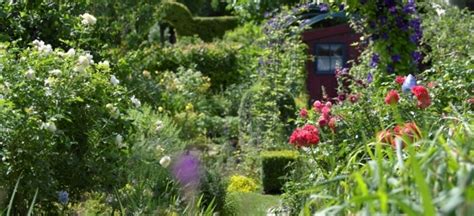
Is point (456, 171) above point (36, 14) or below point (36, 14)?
below

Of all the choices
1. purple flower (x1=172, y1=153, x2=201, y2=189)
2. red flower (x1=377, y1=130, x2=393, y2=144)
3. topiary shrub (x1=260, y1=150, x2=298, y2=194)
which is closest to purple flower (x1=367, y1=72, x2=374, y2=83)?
topiary shrub (x1=260, y1=150, x2=298, y2=194)

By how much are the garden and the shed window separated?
3783mm

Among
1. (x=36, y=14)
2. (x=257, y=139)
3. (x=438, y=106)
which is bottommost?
(x=257, y=139)

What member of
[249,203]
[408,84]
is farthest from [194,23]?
[408,84]

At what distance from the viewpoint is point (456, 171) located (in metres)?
2.41

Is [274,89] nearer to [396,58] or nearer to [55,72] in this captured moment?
[396,58]

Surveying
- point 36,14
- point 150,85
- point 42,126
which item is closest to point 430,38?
point 150,85

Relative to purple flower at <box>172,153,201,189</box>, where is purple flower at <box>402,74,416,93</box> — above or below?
above

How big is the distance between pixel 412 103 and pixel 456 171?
10.1 feet

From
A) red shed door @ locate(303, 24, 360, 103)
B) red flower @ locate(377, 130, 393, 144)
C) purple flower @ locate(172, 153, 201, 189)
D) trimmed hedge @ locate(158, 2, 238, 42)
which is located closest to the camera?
red flower @ locate(377, 130, 393, 144)

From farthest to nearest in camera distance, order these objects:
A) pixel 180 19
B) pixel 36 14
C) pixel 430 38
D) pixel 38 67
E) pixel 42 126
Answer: pixel 180 19 → pixel 430 38 → pixel 36 14 → pixel 38 67 → pixel 42 126

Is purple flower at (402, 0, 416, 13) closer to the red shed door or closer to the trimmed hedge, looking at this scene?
the red shed door

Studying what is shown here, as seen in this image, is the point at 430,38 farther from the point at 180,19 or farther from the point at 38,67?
the point at 180,19

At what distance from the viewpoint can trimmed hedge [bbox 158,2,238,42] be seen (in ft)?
83.0
